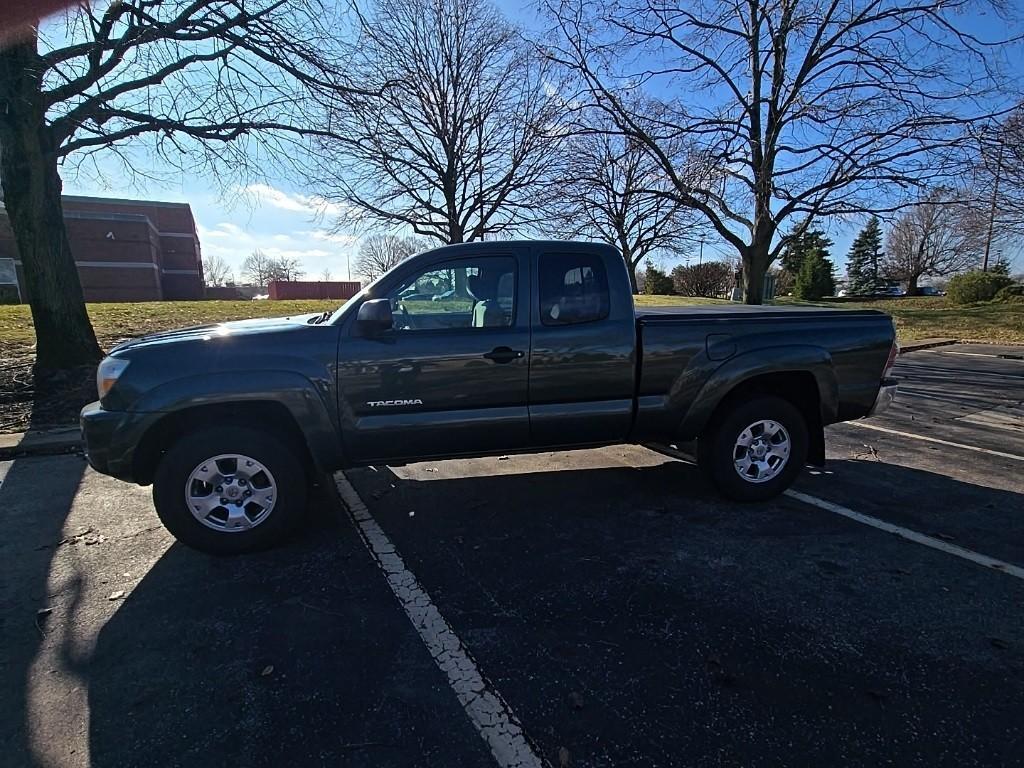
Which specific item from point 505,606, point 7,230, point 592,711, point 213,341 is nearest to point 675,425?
point 505,606

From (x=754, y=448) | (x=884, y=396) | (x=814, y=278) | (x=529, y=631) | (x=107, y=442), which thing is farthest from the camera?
(x=814, y=278)

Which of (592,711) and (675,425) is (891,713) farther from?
(675,425)

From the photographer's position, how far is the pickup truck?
10.7 ft

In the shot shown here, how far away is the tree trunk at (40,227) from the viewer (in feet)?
24.5

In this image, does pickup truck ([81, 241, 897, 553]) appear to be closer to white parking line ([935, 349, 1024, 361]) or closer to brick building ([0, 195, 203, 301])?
white parking line ([935, 349, 1024, 361])

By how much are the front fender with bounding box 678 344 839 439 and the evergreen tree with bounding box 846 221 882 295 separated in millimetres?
63687

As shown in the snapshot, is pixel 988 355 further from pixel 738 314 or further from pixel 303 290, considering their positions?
pixel 303 290

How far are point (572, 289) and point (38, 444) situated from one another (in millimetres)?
5796

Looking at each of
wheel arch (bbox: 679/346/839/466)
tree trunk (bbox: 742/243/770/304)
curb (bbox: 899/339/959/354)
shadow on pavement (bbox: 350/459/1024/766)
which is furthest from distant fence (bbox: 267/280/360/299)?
A: shadow on pavement (bbox: 350/459/1024/766)

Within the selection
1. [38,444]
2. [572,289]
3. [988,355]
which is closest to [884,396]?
[572,289]

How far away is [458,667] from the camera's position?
2371 mm

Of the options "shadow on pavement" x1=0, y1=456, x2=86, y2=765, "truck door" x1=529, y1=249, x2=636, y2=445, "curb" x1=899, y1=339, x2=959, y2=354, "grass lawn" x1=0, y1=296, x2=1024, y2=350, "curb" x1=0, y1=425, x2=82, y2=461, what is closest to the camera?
"shadow on pavement" x1=0, y1=456, x2=86, y2=765

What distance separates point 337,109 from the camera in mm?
8977

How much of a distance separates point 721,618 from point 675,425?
158 centimetres
